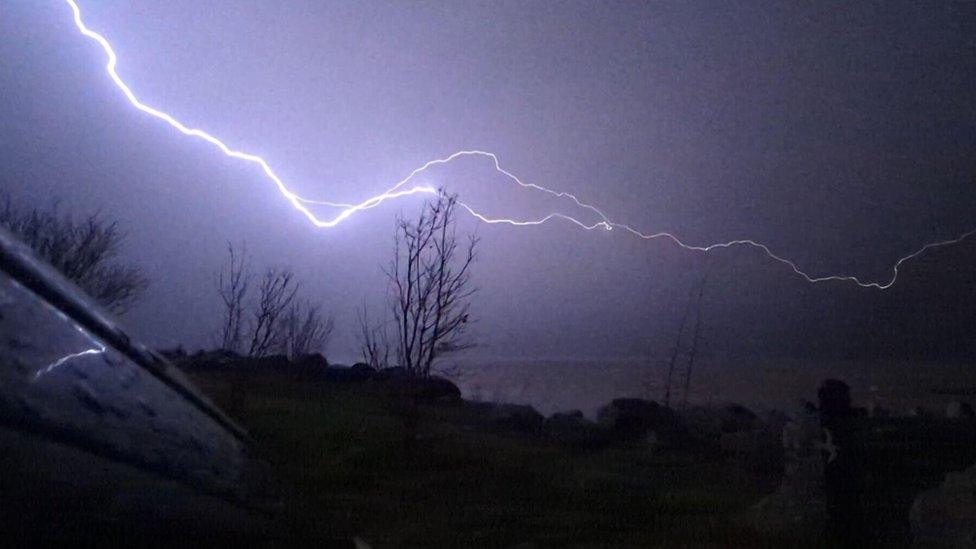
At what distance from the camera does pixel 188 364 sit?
934cm

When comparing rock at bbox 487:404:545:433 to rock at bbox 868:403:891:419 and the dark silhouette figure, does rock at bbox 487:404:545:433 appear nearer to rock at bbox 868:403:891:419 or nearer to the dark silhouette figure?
rock at bbox 868:403:891:419

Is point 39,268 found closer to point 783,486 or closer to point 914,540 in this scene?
point 783,486

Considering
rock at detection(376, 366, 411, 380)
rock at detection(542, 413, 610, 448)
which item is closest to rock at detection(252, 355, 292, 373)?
rock at detection(376, 366, 411, 380)

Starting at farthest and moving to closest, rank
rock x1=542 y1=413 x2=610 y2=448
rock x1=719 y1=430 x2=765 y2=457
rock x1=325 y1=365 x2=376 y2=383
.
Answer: rock x1=325 y1=365 x2=376 y2=383 → rock x1=719 y1=430 x2=765 y2=457 → rock x1=542 y1=413 x2=610 y2=448

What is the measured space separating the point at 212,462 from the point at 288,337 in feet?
38.9

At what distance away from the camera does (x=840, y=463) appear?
5.36 metres

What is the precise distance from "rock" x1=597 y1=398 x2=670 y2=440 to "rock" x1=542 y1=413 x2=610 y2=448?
0.89ft

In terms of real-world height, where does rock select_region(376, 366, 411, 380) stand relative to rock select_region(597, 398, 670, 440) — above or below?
above

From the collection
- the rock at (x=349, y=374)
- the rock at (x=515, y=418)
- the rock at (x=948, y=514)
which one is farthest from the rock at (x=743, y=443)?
the rock at (x=349, y=374)

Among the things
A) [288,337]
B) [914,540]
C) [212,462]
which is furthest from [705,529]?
[288,337]

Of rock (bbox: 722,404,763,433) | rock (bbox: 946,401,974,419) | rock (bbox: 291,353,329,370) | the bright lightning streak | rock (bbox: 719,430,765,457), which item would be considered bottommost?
rock (bbox: 719,430,765,457)

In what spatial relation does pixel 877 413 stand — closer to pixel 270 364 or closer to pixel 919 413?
pixel 919 413

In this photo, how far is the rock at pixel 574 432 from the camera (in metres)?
8.58

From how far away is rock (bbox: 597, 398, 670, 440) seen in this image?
31.7 feet
